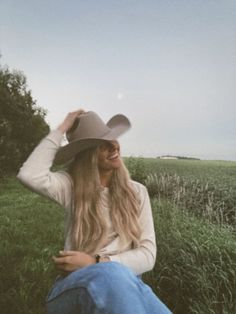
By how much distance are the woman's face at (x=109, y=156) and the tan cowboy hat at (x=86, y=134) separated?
47 millimetres

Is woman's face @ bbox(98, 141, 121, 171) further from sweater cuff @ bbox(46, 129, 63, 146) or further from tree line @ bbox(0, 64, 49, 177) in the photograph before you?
tree line @ bbox(0, 64, 49, 177)

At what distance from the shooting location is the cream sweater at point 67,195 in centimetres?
289

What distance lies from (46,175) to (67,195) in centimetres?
22

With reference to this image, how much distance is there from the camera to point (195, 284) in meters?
4.34

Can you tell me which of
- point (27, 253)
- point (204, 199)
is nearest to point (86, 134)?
point (27, 253)

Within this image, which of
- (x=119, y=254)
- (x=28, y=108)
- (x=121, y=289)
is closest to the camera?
(x=121, y=289)

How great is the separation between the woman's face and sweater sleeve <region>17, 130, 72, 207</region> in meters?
0.25

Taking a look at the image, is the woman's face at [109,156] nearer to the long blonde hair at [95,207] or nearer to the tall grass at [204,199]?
the long blonde hair at [95,207]

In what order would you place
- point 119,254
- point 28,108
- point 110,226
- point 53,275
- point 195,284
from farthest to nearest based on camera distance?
point 28,108, point 53,275, point 195,284, point 110,226, point 119,254

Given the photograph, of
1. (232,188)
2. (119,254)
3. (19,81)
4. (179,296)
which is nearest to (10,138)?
(19,81)

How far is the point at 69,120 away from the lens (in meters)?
3.18

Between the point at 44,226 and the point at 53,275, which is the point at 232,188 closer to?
the point at 44,226

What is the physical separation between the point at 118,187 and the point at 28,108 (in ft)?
63.0

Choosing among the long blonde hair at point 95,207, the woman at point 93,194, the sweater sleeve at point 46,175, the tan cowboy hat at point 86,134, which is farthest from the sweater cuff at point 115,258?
the tan cowboy hat at point 86,134
